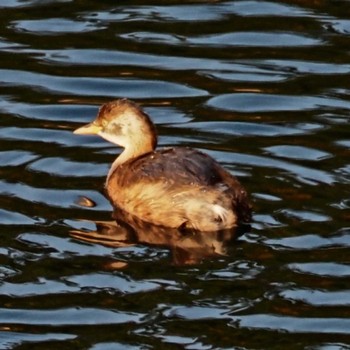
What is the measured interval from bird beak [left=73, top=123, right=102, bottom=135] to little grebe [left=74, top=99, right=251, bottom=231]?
0.43 metres

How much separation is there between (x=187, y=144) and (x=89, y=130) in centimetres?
76

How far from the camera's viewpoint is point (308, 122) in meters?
14.1

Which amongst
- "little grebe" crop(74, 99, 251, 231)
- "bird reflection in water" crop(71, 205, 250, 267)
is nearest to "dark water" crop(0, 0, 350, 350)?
"bird reflection in water" crop(71, 205, 250, 267)

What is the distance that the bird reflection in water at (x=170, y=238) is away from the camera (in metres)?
11.7

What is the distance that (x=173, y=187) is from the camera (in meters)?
12.2

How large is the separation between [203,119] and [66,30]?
8.83ft

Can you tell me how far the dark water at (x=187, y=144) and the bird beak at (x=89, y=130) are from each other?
0.54 feet

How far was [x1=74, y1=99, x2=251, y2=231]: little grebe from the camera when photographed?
39.6ft

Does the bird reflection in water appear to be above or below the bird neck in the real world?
below

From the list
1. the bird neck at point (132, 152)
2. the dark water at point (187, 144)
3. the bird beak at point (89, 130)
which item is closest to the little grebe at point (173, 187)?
the bird neck at point (132, 152)

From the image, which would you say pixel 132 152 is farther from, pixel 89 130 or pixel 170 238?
pixel 170 238

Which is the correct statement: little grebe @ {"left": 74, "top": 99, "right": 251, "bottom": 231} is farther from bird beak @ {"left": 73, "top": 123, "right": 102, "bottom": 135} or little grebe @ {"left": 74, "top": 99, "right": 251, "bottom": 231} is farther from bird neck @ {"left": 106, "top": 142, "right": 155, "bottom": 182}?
bird beak @ {"left": 73, "top": 123, "right": 102, "bottom": 135}

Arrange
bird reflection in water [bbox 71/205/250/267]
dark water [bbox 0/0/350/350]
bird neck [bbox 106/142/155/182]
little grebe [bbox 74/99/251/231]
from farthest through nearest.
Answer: bird neck [bbox 106/142/155/182] < little grebe [bbox 74/99/251/231] < bird reflection in water [bbox 71/205/250/267] < dark water [bbox 0/0/350/350]

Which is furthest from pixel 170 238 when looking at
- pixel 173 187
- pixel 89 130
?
pixel 89 130
